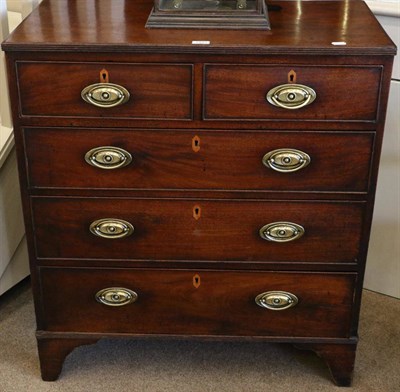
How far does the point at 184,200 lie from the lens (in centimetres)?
164

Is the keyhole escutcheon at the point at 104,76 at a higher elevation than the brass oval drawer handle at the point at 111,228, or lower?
higher

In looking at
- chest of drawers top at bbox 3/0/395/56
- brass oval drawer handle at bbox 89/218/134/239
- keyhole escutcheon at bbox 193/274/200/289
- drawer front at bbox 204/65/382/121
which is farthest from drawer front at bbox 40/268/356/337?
chest of drawers top at bbox 3/0/395/56

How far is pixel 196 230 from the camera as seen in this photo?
1671 mm

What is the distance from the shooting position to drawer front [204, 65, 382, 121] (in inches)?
58.7

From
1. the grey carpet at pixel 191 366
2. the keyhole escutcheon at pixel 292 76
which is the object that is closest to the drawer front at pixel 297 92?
the keyhole escutcheon at pixel 292 76

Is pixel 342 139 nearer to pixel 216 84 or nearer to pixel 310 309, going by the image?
pixel 216 84

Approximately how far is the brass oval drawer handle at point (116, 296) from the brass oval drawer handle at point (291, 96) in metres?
0.57

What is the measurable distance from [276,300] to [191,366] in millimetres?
332

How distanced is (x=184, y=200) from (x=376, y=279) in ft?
2.69

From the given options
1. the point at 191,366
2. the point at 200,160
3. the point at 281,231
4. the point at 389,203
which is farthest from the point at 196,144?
the point at 389,203

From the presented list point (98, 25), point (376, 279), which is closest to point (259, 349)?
point (376, 279)

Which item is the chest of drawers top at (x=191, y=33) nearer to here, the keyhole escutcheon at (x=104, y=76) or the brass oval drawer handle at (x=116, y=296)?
the keyhole escutcheon at (x=104, y=76)

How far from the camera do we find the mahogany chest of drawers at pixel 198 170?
150 centimetres

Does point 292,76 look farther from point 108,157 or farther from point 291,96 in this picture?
point 108,157
